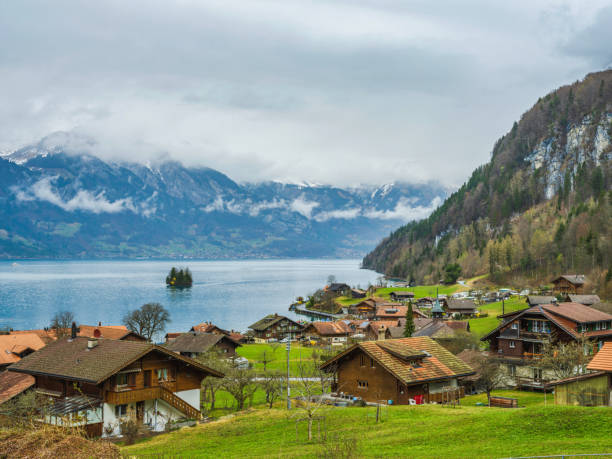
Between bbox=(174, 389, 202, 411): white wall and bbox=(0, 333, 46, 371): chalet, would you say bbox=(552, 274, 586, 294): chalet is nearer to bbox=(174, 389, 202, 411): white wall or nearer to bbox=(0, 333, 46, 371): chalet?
bbox=(174, 389, 202, 411): white wall

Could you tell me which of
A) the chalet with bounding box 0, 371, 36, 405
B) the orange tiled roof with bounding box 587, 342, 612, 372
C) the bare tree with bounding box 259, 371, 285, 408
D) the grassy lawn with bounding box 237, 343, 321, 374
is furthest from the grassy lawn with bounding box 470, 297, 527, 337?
the chalet with bounding box 0, 371, 36, 405

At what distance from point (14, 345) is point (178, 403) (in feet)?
124

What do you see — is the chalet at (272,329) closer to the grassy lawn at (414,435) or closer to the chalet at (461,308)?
the chalet at (461,308)

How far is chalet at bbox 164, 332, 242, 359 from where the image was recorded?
7800cm

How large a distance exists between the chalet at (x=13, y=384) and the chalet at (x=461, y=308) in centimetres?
9401

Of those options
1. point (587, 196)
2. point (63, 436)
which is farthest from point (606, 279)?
point (63, 436)

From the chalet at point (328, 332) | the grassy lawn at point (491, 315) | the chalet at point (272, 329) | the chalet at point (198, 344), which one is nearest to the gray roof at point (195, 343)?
the chalet at point (198, 344)

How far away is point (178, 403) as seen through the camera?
120 feet

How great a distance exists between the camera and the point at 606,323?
62000mm

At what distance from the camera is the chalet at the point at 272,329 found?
11781cm

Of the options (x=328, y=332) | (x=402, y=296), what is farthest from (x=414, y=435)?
(x=402, y=296)

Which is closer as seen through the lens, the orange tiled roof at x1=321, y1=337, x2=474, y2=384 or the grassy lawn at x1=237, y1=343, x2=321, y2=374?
the orange tiled roof at x1=321, y1=337, x2=474, y2=384

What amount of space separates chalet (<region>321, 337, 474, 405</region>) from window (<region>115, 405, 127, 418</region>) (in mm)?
16349

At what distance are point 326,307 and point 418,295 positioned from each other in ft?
98.1
